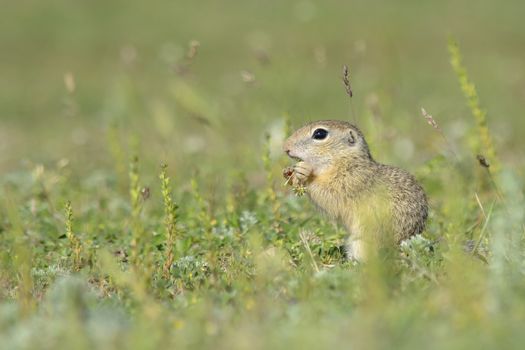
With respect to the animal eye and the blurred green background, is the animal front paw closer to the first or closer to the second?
the animal eye

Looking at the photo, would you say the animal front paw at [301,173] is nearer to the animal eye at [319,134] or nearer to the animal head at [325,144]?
the animal head at [325,144]

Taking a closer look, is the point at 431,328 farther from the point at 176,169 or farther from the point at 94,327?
the point at 176,169

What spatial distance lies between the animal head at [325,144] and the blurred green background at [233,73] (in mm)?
507

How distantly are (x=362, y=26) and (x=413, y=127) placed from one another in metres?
11.7

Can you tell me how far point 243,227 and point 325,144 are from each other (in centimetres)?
75

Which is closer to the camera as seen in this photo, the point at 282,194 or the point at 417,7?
the point at 282,194

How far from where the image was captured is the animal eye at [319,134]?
5898 millimetres

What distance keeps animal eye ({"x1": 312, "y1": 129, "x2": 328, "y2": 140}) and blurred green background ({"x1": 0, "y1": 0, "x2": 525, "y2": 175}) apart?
505 millimetres

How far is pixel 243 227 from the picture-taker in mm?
5887

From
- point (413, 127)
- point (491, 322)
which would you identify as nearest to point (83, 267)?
point (491, 322)

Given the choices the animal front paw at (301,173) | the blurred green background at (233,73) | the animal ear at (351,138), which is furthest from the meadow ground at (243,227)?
the animal ear at (351,138)

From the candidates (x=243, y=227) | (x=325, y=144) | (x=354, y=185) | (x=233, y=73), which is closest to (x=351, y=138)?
(x=325, y=144)

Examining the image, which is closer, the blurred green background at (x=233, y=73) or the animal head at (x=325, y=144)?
the animal head at (x=325, y=144)

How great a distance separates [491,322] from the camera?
11.0ft
